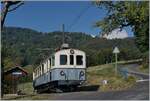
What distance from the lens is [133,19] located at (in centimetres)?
1909

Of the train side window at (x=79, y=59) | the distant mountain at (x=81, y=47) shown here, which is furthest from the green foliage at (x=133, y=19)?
the distant mountain at (x=81, y=47)

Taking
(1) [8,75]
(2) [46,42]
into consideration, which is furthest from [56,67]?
(2) [46,42]

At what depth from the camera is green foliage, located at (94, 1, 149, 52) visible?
549 inches

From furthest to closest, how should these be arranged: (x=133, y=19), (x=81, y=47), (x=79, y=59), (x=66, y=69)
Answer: (x=81, y=47) → (x=79, y=59) → (x=66, y=69) → (x=133, y=19)

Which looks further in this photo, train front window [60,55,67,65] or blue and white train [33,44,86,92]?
train front window [60,55,67,65]

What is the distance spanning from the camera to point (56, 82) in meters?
29.0

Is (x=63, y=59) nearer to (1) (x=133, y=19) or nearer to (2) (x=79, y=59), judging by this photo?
(2) (x=79, y=59)

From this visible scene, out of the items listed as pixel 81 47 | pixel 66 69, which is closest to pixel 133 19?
pixel 66 69

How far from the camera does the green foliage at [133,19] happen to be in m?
13.9

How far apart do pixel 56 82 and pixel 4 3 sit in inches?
317

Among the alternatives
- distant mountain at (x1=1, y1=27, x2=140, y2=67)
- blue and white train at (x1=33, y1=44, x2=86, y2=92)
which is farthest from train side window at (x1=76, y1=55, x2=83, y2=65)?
distant mountain at (x1=1, y1=27, x2=140, y2=67)

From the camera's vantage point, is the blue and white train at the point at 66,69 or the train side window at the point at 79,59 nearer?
the blue and white train at the point at 66,69

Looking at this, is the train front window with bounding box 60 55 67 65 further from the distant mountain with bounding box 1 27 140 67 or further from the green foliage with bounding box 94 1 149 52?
the distant mountain with bounding box 1 27 140 67

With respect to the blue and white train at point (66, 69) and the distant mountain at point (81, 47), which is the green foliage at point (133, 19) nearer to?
the blue and white train at point (66, 69)
